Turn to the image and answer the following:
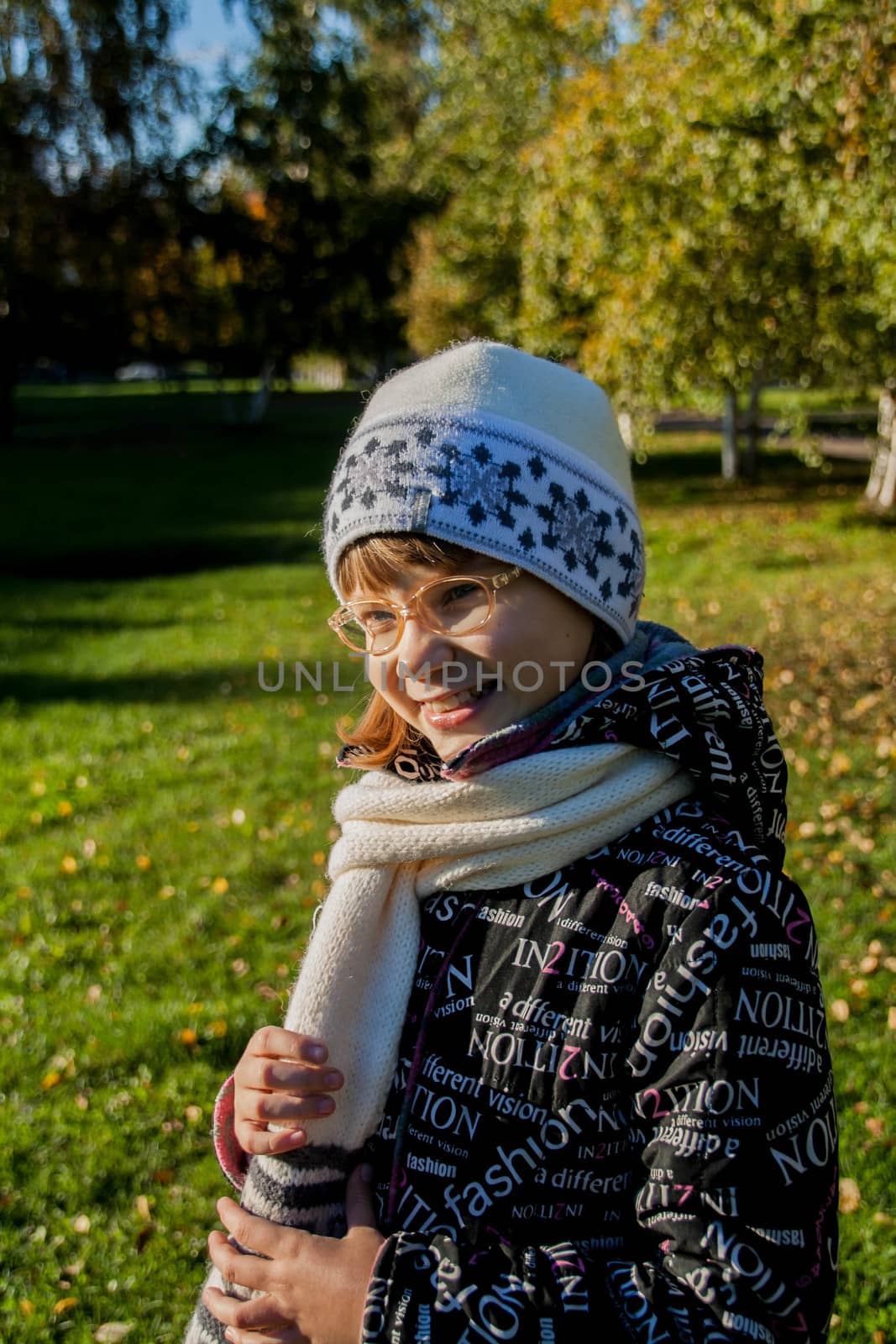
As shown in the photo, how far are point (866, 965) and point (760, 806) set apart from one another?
3448 mm

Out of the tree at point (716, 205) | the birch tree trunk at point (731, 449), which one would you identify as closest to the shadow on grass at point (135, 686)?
the tree at point (716, 205)

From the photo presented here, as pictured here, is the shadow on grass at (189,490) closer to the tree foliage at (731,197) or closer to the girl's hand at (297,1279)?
the tree foliage at (731,197)

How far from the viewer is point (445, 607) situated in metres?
1.57

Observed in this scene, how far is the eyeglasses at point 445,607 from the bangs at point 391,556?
0.03 m

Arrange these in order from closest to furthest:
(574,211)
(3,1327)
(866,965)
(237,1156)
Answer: (237,1156), (3,1327), (866,965), (574,211)

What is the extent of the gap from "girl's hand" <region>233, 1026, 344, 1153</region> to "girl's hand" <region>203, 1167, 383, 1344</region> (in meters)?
0.10

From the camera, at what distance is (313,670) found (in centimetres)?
1007

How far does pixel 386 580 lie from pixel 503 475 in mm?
218

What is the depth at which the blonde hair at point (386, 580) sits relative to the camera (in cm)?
158

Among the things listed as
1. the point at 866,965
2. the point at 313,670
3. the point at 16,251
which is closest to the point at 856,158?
the point at 866,965

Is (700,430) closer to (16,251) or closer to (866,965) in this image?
(16,251)

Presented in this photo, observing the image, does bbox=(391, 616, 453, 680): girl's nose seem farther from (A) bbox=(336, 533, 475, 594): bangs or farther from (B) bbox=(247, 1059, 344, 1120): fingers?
(B) bbox=(247, 1059, 344, 1120): fingers

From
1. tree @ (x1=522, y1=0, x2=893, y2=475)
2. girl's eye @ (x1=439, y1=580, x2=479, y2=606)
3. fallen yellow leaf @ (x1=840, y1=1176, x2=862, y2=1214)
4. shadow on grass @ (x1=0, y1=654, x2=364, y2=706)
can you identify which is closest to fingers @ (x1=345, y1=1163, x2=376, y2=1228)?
girl's eye @ (x1=439, y1=580, x2=479, y2=606)

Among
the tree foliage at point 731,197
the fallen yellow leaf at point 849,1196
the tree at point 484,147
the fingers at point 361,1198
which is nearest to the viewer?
the fingers at point 361,1198
